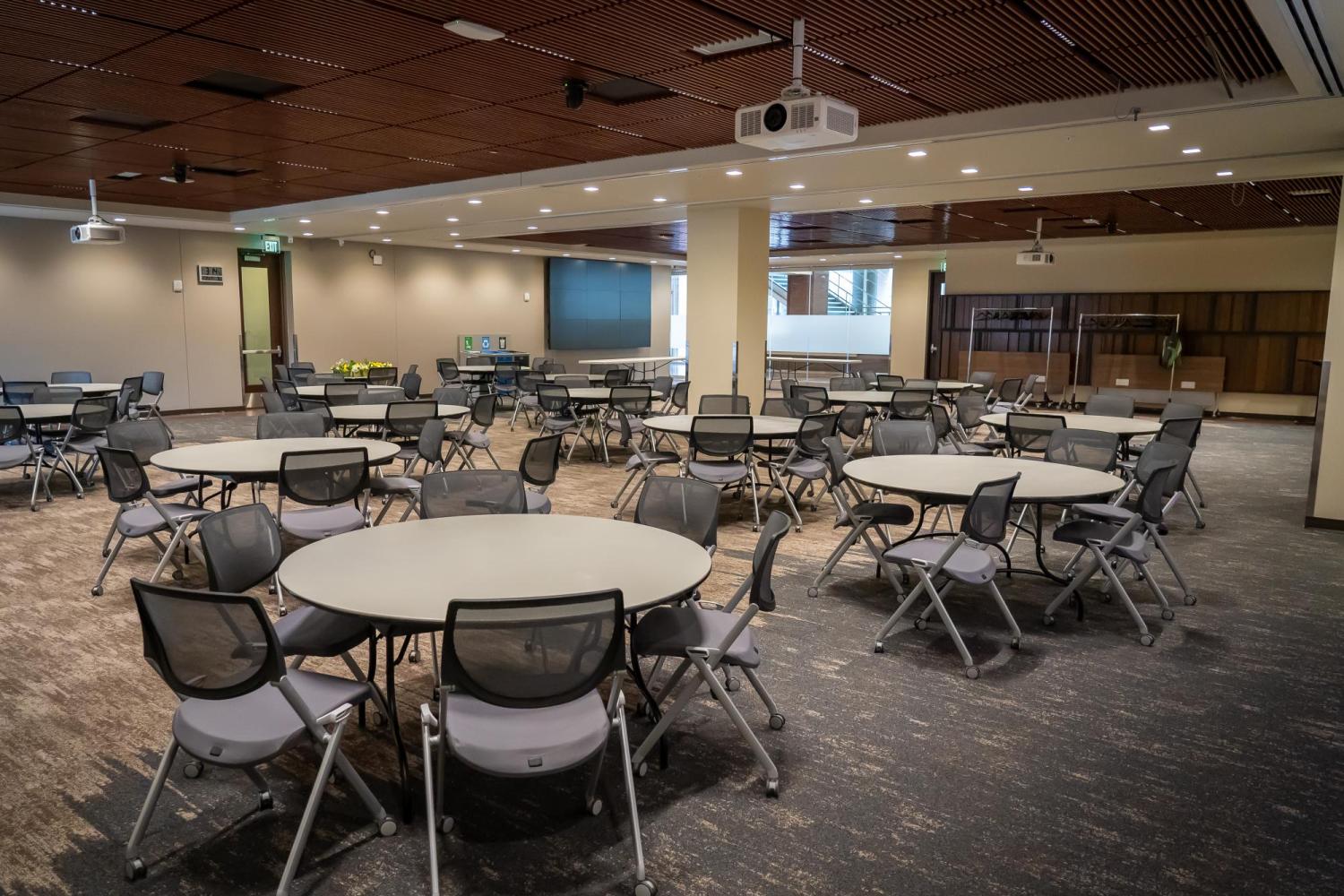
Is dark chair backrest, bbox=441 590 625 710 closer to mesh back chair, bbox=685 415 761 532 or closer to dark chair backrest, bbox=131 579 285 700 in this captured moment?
dark chair backrest, bbox=131 579 285 700

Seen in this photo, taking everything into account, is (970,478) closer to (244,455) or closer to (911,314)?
(244,455)

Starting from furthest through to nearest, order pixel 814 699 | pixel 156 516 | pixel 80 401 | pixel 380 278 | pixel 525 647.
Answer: pixel 380 278 < pixel 80 401 < pixel 156 516 < pixel 814 699 < pixel 525 647

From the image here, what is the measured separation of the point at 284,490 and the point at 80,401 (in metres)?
4.24

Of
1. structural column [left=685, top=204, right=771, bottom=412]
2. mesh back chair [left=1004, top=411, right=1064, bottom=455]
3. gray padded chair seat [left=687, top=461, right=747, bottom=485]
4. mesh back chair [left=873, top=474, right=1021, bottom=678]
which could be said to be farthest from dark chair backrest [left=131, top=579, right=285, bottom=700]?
structural column [left=685, top=204, right=771, bottom=412]

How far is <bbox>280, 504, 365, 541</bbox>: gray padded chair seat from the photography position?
480 cm

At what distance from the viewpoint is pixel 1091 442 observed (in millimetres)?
6203

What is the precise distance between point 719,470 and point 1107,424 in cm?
350

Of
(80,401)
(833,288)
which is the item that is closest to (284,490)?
(80,401)

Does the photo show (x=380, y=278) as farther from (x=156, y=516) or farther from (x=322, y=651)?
(x=322, y=651)

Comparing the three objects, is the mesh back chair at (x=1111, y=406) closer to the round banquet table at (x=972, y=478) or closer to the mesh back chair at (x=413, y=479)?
the round banquet table at (x=972, y=478)

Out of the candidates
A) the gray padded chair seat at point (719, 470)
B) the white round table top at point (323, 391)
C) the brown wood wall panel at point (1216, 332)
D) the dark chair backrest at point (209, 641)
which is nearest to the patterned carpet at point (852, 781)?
the dark chair backrest at point (209, 641)

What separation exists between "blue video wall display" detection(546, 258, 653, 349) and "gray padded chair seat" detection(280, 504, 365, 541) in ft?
54.2

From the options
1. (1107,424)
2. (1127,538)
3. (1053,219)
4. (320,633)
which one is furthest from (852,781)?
(1053,219)

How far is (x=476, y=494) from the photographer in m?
4.44
